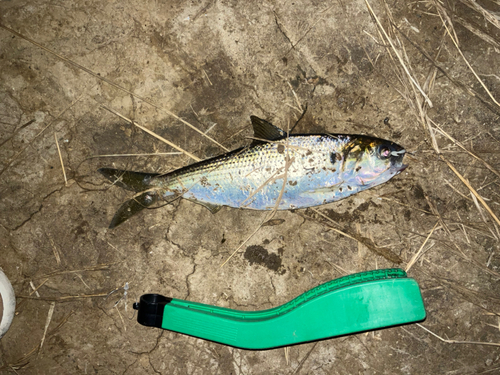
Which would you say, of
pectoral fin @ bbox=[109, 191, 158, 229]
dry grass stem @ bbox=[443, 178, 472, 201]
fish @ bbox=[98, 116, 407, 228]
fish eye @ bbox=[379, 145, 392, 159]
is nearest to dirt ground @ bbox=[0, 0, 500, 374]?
dry grass stem @ bbox=[443, 178, 472, 201]

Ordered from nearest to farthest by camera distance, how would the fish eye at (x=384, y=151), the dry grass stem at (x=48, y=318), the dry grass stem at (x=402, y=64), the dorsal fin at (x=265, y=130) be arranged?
the fish eye at (x=384, y=151) → the dorsal fin at (x=265, y=130) → the dry grass stem at (x=402, y=64) → the dry grass stem at (x=48, y=318)

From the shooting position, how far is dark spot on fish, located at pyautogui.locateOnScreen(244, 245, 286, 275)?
348cm

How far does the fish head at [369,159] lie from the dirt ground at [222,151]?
37cm

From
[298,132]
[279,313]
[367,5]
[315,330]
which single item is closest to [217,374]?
[279,313]

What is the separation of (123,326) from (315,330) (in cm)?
228

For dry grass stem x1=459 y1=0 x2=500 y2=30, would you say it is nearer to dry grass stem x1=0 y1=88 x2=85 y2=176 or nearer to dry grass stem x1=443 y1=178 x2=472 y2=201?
dry grass stem x1=443 y1=178 x2=472 y2=201

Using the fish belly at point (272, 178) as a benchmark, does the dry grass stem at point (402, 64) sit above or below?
above

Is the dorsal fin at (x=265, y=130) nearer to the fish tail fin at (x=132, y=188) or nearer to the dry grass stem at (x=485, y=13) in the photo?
the fish tail fin at (x=132, y=188)

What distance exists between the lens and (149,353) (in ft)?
11.6

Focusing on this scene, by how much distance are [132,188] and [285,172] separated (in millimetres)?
1757

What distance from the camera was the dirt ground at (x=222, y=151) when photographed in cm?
345

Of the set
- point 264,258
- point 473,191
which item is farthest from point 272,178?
point 473,191

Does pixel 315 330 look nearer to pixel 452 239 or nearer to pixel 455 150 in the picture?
pixel 452 239

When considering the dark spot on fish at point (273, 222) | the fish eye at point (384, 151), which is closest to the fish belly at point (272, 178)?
the dark spot on fish at point (273, 222)
